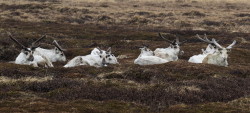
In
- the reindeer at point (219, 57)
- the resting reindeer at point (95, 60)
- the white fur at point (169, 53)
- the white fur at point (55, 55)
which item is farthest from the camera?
the white fur at point (55, 55)

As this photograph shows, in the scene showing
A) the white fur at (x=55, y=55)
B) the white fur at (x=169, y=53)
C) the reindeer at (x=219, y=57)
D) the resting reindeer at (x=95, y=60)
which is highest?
the reindeer at (x=219, y=57)

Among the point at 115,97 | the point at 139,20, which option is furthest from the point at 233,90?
the point at 139,20

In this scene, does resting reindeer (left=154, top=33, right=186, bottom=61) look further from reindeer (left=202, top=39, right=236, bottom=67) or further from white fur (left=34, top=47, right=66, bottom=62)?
white fur (left=34, top=47, right=66, bottom=62)

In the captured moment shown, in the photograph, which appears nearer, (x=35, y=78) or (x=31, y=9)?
(x=35, y=78)

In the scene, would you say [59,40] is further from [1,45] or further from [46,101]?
[46,101]

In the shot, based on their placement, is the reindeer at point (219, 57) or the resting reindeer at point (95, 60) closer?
the reindeer at point (219, 57)

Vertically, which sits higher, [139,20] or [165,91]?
[165,91]

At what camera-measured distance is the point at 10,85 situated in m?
13.6

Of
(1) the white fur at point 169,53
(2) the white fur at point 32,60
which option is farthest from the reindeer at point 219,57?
(2) the white fur at point 32,60

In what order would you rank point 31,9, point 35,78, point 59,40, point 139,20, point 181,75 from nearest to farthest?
1. point 35,78
2. point 181,75
3. point 59,40
4. point 139,20
5. point 31,9

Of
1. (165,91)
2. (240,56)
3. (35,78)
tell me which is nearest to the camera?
(165,91)

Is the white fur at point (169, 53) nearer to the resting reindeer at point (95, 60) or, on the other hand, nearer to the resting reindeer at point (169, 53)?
the resting reindeer at point (169, 53)

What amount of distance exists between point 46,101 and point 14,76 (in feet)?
18.1

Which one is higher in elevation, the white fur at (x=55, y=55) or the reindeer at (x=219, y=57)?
the reindeer at (x=219, y=57)
